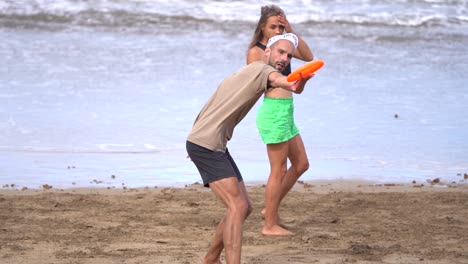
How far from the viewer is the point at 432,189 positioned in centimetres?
983

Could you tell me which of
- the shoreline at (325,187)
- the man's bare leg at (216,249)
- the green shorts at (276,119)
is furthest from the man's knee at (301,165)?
the man's bare leg at (216,249)

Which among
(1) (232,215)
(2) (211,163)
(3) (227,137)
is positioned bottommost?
(1) (232,215)

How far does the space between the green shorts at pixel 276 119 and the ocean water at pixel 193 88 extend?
7.04ft

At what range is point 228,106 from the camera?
6316 millimetres

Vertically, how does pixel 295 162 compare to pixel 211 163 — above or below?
below

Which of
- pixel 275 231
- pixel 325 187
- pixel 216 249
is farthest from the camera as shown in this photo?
pixel 325 187

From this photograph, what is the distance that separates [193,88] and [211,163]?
7930 millimetres

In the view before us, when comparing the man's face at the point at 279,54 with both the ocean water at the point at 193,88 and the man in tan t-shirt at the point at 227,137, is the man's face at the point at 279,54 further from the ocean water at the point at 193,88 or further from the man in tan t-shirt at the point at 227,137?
the ocean water at the point at 193,88

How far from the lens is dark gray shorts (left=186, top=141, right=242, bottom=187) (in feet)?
21.0

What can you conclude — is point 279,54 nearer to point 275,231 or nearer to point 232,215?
point 232,215

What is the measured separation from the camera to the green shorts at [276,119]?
7977mm

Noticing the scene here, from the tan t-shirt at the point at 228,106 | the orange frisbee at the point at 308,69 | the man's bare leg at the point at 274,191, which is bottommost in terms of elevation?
the man's bare leg at the point at 274,191

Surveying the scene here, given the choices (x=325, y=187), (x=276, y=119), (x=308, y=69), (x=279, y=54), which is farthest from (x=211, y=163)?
(x=325, y=187)

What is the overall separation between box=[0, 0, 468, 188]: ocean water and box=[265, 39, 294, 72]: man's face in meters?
3.65
